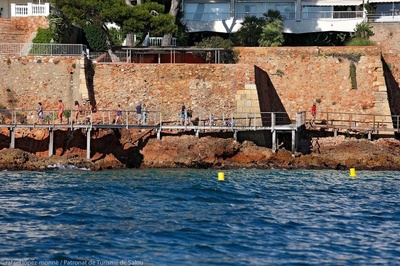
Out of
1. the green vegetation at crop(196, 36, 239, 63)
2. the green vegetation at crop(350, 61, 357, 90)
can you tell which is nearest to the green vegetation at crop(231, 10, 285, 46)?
the green vegetation at crop(196, 36, 239, 63)

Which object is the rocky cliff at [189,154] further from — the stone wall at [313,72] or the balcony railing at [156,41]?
the balcony railing at [156,41]

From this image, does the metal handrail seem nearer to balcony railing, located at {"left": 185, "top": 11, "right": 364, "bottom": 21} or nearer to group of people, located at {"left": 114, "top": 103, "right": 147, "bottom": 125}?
balcony railing, located at {"left": 185, "top": 11, "right": 364, "bottom": 21}

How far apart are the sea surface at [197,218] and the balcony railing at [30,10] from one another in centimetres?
1247

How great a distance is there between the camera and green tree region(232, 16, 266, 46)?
57.1m

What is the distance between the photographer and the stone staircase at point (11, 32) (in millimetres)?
53594

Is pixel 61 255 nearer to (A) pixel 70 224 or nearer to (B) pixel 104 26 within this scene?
(A) pixel 70 224

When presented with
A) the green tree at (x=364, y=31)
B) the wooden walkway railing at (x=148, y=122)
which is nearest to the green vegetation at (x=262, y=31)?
the green tree at (x=364, y=31)

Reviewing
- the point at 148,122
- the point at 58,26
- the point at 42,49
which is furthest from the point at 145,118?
the point at 58,26

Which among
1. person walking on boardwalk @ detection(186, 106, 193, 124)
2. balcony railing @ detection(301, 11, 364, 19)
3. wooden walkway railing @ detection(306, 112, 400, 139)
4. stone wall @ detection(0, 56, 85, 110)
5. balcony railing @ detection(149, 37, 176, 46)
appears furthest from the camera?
balcony railing @ detection(301, 11, 364, 19)

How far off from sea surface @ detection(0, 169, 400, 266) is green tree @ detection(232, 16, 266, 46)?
13.6 metres

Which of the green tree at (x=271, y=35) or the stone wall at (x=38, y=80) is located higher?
the green tree at (x=271, y=35)

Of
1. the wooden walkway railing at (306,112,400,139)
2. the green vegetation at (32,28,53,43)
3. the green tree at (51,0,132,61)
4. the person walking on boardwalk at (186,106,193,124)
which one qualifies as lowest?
the wooden walkway railing at (306,112,400,139)

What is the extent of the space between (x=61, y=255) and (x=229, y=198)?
11856mm

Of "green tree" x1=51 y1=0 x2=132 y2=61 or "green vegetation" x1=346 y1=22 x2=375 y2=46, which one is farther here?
"green vegetation" x1=346 y1=22 x2=375 y2=46
